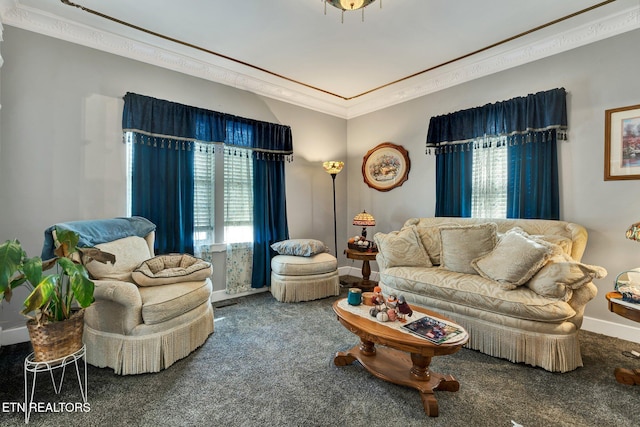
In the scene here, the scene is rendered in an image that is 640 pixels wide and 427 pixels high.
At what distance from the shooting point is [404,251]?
Result: 3264 millimetres

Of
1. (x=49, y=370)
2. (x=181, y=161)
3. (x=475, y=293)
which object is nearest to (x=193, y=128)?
(x=181, y=161)

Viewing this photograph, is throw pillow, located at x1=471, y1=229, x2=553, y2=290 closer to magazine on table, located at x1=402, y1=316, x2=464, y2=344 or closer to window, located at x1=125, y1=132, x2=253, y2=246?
magazine on table, located at x1=402, y1=316, x2=464, y2=344

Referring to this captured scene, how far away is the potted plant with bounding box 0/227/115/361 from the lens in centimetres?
164

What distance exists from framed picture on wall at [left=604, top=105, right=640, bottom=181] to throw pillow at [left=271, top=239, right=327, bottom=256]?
10.1 feet

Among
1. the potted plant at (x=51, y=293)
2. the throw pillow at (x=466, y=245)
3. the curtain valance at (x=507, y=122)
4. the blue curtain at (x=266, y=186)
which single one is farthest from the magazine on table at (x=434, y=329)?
the blue curtain at (x=266, y=186)

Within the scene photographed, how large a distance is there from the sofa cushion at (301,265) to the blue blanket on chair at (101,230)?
149 cm

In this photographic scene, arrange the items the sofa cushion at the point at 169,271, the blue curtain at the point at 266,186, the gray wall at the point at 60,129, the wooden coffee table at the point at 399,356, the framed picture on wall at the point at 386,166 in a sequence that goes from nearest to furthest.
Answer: the wooden coffee table at the point at 399,356
the sofa cushion at the point at 169,271
the gray wall at the point at 60,129
the blue curtain at the point at 266,186
the framed picture on wall at the point at 386,166

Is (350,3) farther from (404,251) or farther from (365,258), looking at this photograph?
(365,258)

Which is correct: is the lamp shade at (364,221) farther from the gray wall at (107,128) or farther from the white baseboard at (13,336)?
the white baseboard at (13,336)

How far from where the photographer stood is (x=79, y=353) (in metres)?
1.93

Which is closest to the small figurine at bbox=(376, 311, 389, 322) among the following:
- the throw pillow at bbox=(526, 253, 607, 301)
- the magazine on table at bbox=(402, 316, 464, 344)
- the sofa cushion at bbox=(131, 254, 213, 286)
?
the magazine on table at bbox=(402, 316, 464, 344)

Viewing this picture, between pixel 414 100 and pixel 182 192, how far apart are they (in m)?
3.32

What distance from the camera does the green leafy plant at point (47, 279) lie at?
162cm

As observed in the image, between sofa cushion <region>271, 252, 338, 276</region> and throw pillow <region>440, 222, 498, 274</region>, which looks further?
sofa cushion <region>271, 252, 338, 276</region>
